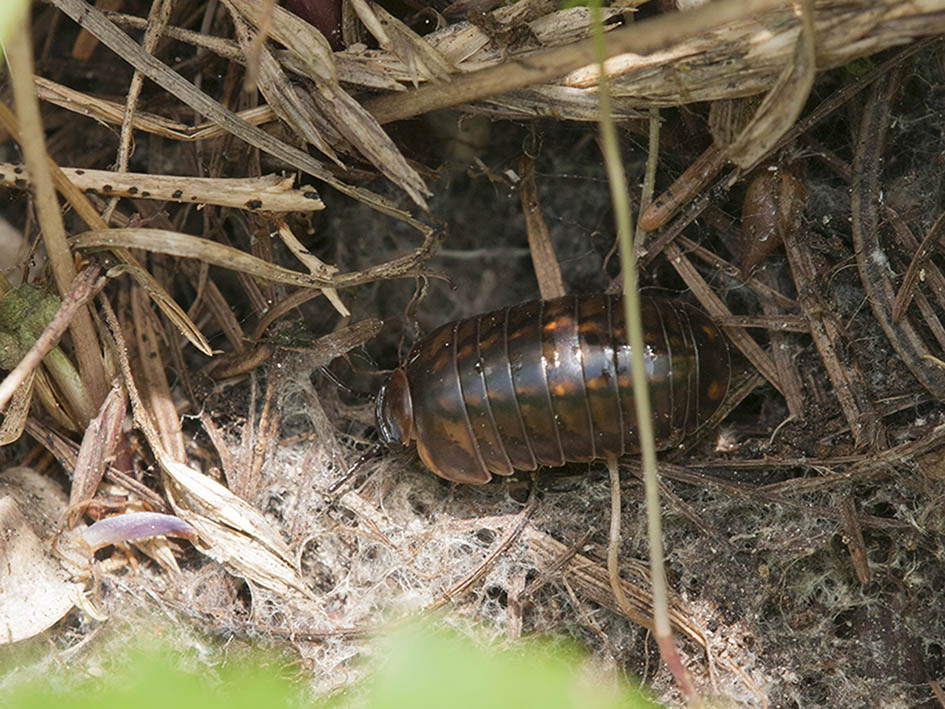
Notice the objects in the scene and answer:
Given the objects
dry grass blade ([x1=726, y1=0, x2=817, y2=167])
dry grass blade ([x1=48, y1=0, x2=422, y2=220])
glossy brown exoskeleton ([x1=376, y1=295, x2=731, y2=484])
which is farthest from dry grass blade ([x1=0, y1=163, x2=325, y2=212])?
dry grass blade ([x1=726, y1=0, x2=817, y2=167])

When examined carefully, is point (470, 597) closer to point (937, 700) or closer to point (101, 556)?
point (101, 556)

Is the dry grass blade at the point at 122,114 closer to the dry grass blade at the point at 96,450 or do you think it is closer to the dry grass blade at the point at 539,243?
the dry grass blade at the point at 96,450

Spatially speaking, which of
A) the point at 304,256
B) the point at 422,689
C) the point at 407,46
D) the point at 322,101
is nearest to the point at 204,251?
the point at 304,256

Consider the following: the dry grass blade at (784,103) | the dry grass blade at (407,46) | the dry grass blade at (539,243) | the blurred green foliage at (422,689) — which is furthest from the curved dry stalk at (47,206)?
the dry grass blade at (784,103)

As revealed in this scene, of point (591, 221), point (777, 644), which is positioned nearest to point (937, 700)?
point (777, 644)

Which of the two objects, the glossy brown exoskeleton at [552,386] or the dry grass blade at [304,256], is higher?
the dry grass blade at [304,256]

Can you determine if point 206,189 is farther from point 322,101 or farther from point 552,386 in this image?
point 552,386
